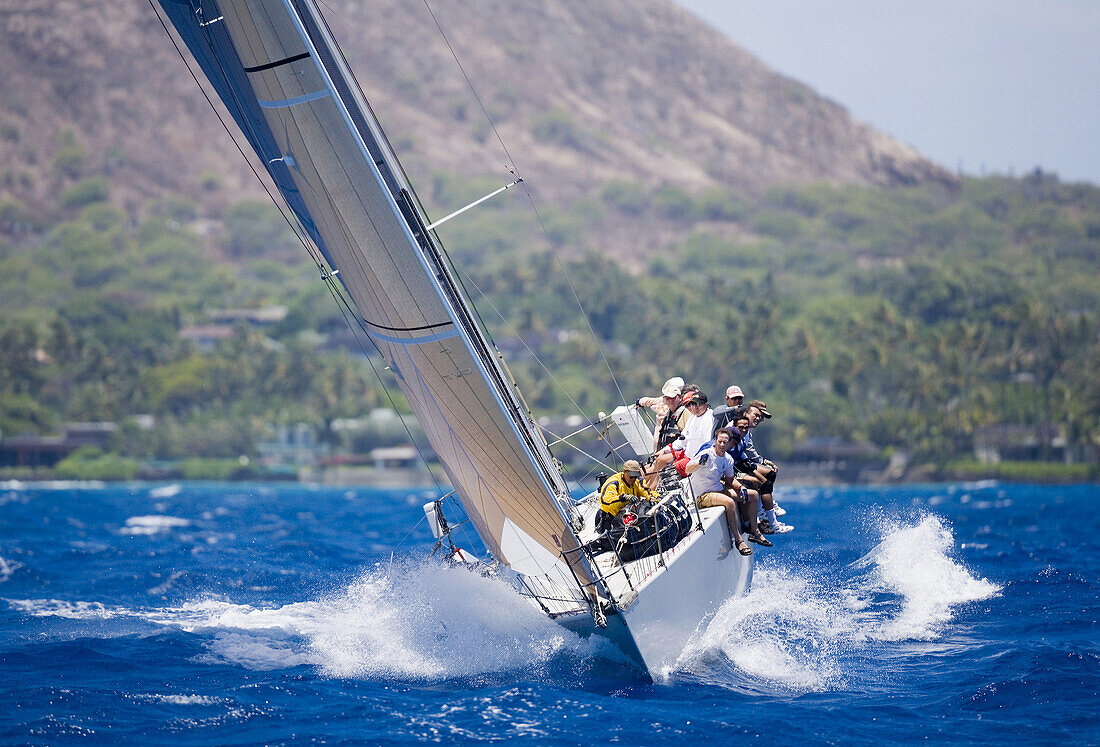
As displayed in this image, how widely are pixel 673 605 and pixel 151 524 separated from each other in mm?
21080

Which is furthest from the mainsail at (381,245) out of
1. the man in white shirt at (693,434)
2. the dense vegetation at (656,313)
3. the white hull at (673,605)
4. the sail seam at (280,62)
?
the dense vegetation at (656,313)

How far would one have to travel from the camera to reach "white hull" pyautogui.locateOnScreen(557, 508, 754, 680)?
359 inches

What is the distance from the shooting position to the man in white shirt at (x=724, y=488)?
1077 cm

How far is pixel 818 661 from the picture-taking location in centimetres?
1024

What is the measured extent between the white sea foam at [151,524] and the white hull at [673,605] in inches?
665

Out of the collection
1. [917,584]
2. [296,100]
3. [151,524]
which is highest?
[151,524]

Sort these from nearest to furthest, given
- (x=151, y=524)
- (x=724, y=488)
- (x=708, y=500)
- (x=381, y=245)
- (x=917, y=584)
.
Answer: (x=381, y=245) < (x=708, y=500) < (x=724, y=488) < (x=917, y=584) < (x=151, y=524)

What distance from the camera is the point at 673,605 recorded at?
9.57 m

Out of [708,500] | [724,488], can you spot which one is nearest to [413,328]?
[708,500]

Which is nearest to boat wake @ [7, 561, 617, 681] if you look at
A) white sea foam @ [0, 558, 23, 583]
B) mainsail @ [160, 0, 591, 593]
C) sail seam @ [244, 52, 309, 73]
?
mainsail @ [160, 0, 591, 593]

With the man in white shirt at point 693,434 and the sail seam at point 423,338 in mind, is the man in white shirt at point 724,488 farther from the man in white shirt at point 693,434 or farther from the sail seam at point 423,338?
the sail seam at point 423,338

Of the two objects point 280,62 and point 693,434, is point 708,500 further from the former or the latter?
point 280,62

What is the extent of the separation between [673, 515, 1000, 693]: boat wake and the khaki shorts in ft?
3.05

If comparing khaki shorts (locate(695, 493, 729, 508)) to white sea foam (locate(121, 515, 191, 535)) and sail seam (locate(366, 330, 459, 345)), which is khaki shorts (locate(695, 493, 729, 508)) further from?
white sea foam (locate(121, 515, 191, 535))
